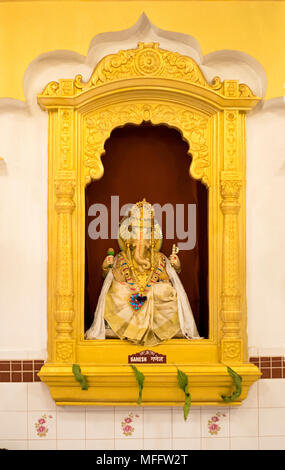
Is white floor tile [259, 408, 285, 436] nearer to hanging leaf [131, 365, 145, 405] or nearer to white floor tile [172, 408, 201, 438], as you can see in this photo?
white floor tile [172, 408, 201, 438]

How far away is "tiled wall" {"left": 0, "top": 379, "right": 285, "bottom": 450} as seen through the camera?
3.77 metres

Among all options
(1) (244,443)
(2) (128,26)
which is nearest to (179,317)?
(1) (244,443)

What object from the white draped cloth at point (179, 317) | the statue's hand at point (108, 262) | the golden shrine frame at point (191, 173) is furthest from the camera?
the statue's hand at point (108, 262)

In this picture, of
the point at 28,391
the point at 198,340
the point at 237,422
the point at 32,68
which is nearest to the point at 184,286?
the point at 198,340

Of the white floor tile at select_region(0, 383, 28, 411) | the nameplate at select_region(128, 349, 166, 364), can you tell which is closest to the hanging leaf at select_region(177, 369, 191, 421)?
the nameplate at select_region(128, 349, 166, 364)

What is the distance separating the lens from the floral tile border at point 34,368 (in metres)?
3.79

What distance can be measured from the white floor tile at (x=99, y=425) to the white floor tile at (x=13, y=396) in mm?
434

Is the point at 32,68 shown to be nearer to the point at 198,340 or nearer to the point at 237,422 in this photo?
the point at 198,340

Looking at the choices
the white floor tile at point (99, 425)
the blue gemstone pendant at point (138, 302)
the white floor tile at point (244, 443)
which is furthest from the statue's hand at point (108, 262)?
the white floor tile at point (244, 443)

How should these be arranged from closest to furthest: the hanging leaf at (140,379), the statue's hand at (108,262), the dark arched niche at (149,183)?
1. the hanging leaf at (140,379)
2. the statue's hand at (108,262)
3. the dark arched niche at (149,183)

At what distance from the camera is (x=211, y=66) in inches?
153

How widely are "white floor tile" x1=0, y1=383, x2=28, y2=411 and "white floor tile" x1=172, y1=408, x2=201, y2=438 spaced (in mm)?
994


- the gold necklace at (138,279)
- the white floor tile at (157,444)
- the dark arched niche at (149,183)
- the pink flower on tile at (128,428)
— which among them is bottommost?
the white floor tile at (157,444)

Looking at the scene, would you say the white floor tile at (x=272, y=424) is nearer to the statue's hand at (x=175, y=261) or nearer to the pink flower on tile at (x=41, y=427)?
the statue's hand at (x=175, y=261)
